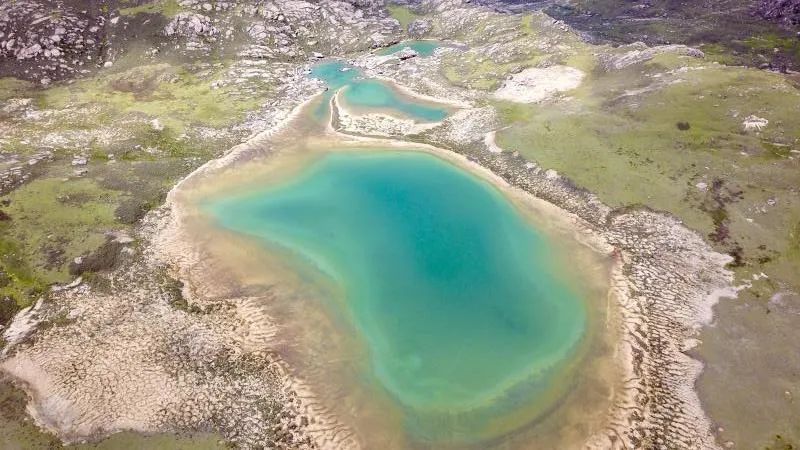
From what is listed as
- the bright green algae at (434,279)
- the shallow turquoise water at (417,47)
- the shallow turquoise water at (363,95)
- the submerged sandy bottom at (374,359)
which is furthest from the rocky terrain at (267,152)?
the bright green algae at (434,279)

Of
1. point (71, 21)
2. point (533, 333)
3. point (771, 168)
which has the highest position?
Answer: point (71, 21)

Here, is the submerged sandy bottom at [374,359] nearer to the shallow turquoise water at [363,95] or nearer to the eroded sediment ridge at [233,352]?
the eroded sediment ridge at [233,352]

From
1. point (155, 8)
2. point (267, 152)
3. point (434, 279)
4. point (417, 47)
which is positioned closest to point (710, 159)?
point (434, 279)

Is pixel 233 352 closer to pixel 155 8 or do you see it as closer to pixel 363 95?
pixel 363 95

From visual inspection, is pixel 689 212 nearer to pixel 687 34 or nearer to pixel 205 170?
pixel 205 170

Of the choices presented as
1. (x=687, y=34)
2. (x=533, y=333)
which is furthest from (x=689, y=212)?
(x=687, y=34)

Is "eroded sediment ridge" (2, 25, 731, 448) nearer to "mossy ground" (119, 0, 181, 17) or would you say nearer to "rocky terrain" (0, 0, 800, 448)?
"rocky terrain" (0, 0, 800, 448)

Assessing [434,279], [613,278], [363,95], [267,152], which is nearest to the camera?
[613,278]
